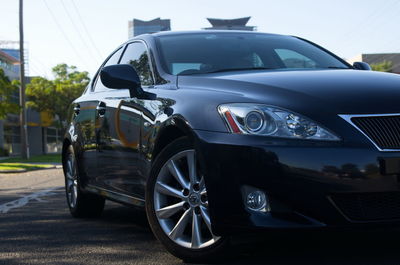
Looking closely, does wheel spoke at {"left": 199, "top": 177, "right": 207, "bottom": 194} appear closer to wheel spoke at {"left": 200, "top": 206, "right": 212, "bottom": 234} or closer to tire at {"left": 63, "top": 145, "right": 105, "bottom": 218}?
wheel spoke at {"left": 200, "top": 206, "right": 212, "bottom": 234}

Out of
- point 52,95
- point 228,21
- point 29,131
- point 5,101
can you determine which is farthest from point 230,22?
point 5,101

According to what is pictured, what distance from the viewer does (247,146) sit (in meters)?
3.51

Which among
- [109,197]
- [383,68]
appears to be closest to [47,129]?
[383,68]

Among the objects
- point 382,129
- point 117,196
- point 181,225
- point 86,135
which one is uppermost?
point 382,129

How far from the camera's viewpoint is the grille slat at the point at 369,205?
11.4ft

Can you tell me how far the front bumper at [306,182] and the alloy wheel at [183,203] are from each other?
276mm

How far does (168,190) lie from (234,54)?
4.84 feet

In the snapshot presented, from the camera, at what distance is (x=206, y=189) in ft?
12.1

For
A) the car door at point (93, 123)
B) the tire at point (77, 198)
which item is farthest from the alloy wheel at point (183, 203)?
the tire at point (77, 198)

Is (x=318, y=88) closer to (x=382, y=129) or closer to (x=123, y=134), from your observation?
(x=382, y=129)

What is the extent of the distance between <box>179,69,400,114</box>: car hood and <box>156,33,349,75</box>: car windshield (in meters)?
0.48

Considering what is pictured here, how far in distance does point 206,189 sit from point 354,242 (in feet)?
4.42

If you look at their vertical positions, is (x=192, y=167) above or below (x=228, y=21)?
below

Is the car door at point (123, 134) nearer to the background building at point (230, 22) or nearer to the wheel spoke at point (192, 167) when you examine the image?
the wheel spoke at point (192, 167)
